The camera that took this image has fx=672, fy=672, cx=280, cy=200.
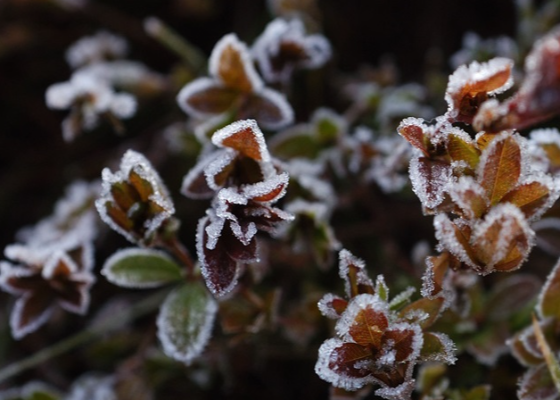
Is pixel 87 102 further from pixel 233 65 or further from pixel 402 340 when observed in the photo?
pixel 402 340

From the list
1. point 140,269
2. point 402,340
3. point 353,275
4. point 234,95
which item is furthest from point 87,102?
Result: point 402,340

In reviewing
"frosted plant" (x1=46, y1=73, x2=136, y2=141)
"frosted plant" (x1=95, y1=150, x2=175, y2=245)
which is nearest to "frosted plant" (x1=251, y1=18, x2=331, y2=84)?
"frosted plant" (x1=46, y1=73, x2=136, y2=141)

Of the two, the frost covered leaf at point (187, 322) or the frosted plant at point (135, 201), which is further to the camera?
the frost covered leaf at point (187, 322)

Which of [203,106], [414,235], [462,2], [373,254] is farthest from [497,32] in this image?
[203,106]

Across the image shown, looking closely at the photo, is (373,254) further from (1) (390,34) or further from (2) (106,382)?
(1) (390,34)

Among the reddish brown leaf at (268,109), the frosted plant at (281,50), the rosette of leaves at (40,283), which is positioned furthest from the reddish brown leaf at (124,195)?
the frosted plant at (281,50)

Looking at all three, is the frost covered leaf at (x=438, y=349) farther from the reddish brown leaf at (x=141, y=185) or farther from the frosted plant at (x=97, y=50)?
the frosted plant at (x=97, y=50)

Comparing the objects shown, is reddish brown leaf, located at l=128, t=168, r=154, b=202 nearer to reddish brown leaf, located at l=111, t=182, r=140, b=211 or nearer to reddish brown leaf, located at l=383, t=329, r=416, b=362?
reddish brown leaf, located at l=111, t=182, r=140, b=211
